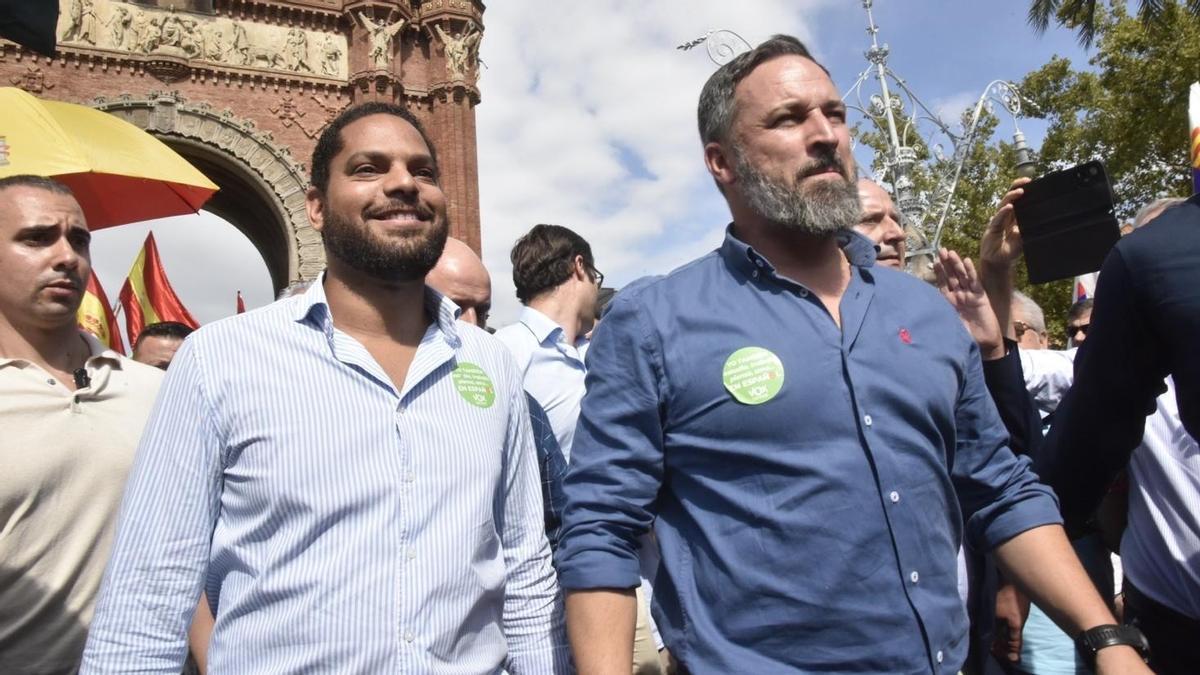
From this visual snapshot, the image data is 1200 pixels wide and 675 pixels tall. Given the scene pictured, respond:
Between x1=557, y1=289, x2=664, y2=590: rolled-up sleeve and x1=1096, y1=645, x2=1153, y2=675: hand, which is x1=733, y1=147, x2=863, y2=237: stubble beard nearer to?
x1=557, y1=289, x2=664, y2=590: rolled-up sleeve

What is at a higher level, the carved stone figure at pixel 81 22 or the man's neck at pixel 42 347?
the carved stone figure at pixel 81 22

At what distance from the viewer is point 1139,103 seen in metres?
16.3

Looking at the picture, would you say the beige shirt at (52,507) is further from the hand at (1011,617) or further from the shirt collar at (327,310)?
the hand at (1011,617)

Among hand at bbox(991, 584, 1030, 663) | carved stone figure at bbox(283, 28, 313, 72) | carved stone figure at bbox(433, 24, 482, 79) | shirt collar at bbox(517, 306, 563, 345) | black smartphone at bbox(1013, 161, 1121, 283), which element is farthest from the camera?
carved stone figure at bbox(433, 24, 482, 79)

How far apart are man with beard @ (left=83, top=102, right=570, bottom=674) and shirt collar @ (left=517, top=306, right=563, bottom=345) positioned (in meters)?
1.64

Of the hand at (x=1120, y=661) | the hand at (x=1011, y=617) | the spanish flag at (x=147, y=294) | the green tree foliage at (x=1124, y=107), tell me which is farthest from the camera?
the green tree foliage at (x=1124, y=107)

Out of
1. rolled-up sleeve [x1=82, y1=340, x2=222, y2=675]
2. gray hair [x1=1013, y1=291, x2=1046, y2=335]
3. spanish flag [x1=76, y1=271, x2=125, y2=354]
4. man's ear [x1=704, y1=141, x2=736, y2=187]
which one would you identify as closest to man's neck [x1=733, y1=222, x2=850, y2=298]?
man's ear [x1=704, y1=141, x2=736, y2=187]

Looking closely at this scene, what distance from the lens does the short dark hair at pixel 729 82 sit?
7.04 ft

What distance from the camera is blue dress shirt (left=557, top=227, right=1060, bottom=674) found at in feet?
5.76

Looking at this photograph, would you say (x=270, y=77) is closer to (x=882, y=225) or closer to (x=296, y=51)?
(x=296, y=51)

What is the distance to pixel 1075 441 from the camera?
204cm

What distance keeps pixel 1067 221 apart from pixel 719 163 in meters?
1.23

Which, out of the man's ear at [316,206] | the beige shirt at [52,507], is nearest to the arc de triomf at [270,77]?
the beige shirt at [52,507]

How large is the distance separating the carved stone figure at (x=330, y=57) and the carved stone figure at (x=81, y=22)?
3.99 metres
